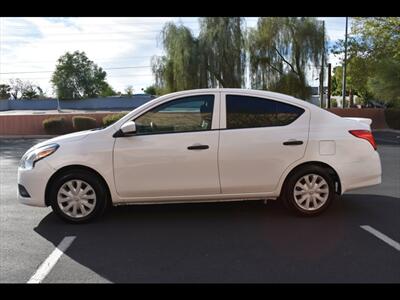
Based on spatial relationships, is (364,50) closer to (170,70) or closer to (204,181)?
(170,70)

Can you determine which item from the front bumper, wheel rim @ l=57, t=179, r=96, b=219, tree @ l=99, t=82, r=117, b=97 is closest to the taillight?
wheel rim @ l=57, t=179, r=96, b=219

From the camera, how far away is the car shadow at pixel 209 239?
373 cm

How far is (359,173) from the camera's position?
5379 mm

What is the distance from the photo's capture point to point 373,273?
3617 millimetres

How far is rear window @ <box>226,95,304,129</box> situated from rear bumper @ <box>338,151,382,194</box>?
94cm

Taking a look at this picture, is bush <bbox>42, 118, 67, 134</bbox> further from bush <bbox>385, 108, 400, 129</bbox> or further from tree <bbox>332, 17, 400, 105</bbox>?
bush <bbox>385, 108, 400, 129</bbox>

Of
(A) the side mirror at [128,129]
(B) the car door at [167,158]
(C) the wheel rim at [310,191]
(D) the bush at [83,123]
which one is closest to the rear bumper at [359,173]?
(C) the wheel rim at [310,191]

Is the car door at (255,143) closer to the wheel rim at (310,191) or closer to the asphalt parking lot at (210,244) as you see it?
the wheel rim at (310,191)

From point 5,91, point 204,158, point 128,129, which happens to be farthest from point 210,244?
point 5,91

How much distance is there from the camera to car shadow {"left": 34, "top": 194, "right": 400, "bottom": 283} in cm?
373

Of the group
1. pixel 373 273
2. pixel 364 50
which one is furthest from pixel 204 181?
pixel 364 50

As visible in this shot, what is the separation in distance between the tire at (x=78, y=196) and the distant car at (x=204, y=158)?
0.04ft
